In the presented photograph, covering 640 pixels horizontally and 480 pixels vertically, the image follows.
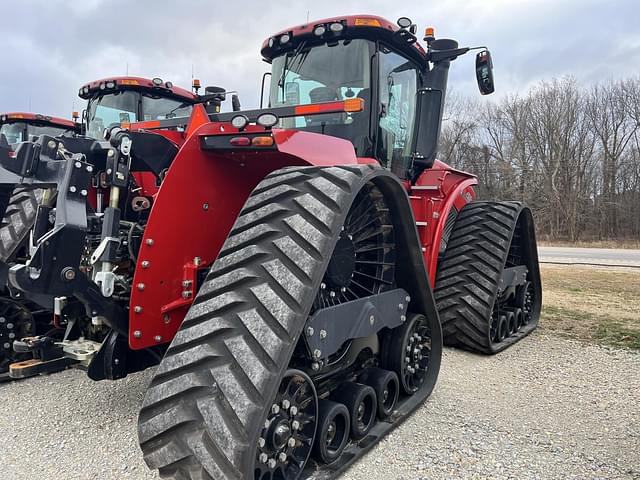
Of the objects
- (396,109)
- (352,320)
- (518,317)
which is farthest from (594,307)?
(352,320)

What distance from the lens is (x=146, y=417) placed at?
2170 millimetres

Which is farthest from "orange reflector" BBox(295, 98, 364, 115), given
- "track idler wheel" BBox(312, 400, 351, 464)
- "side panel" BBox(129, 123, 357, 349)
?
"track idler wheel" BBox(312, 400, 351, 464)

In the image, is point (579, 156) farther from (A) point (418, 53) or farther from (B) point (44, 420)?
(B) point (44, 420)

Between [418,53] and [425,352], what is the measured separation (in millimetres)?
2597

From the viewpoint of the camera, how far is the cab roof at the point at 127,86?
7234 millimetres

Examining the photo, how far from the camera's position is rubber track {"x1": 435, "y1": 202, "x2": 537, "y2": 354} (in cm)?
507

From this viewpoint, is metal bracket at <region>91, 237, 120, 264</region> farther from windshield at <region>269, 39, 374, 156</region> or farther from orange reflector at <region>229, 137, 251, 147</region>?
windshield at <region>269, 39, 374, 156</region>

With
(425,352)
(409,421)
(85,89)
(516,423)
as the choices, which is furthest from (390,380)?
(85,89)

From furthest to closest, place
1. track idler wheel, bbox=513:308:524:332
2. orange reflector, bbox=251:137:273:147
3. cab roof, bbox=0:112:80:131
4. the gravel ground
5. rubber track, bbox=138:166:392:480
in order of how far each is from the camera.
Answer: cab roof, bbox=0:112:80:131, track idler wheel, bbox=513:308:524:332, the gravel ground, orange reflector, bbox=251:137:273:147, rubber track, bbox=138:166:392:480

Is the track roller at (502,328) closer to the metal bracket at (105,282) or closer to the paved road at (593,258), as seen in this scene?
the metal bracket at (105,282)

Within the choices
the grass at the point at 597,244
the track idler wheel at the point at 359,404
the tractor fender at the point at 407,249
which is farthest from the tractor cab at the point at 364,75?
the grass at the point at 597,244

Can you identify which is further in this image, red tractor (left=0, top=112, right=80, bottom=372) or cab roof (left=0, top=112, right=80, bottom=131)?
cab roof (left=0, top=112, right=80, bottom=131)

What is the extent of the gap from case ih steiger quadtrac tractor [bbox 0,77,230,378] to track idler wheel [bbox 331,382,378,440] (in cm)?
168

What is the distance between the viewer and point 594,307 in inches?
311
